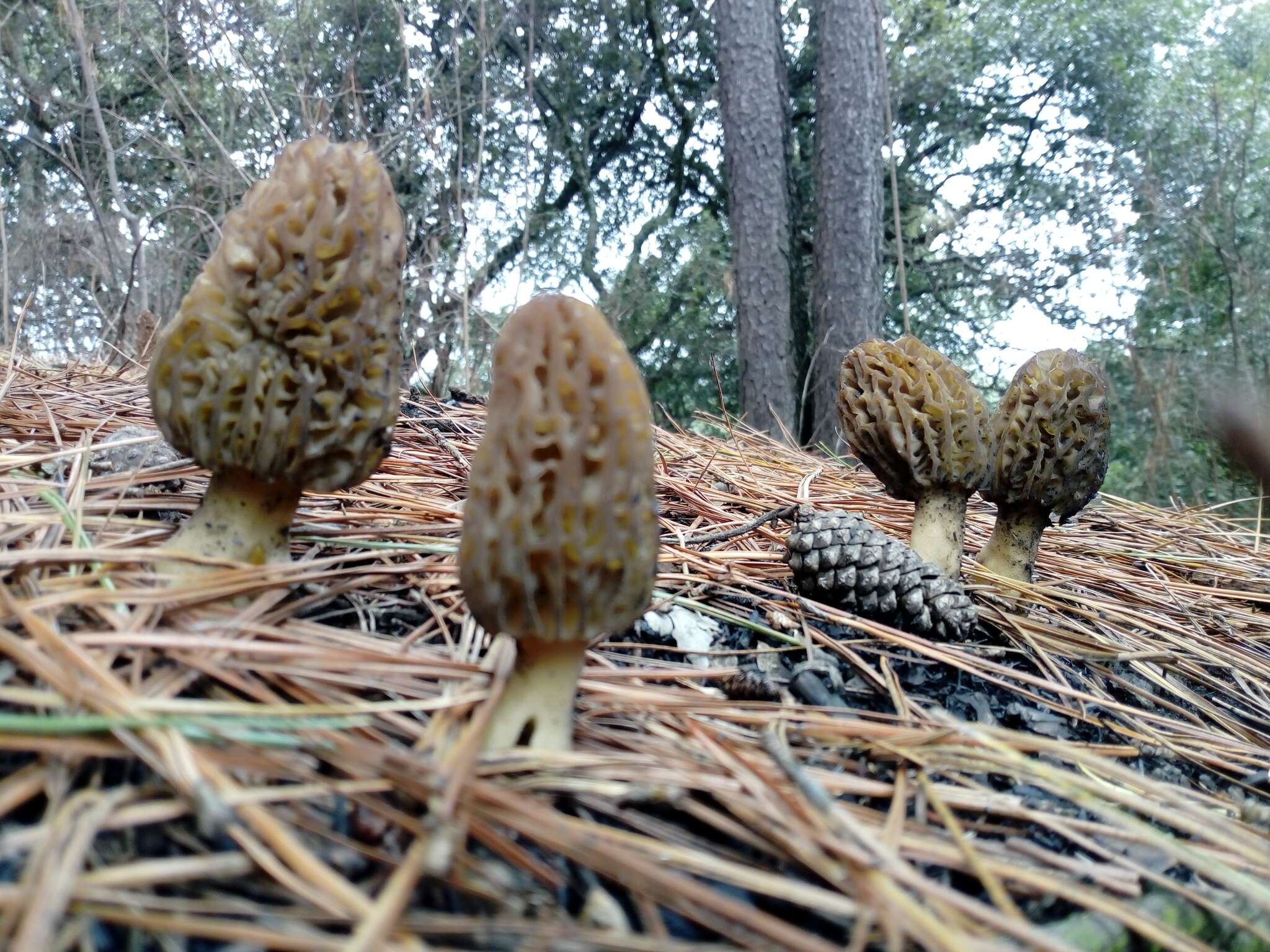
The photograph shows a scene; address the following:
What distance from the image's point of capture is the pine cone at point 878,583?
1818 mm

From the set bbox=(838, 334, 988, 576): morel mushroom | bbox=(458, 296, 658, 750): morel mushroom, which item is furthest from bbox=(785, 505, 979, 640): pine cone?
bbox=(458, 296, 658, 750): morel mushroom

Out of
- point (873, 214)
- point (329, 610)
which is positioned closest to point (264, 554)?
point (329, 610)

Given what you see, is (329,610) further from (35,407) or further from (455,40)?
(455,40)

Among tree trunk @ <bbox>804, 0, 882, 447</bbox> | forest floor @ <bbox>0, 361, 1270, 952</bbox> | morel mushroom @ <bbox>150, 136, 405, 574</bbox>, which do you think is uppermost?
tree trunk @ <bbox>804, 0, 882, 447</bbox>

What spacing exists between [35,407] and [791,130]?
525cm

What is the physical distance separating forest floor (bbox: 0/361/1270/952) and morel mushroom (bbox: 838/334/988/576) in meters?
0.33

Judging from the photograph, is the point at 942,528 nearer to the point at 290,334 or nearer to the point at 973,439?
the point at 973,439

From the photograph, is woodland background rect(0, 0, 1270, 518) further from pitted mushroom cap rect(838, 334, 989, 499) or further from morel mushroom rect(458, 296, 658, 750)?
morel mushroom rect(458, 296, 658, 750)

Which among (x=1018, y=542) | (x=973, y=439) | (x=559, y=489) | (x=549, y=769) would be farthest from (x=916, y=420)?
(x=549, y=769)

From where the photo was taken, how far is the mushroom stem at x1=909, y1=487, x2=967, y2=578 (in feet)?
7.01

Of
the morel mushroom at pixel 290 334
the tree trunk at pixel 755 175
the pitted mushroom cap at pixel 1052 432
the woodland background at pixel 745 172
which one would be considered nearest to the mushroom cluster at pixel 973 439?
the pitted mushroom cap at pixel 1052 432

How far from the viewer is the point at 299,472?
137 centimetres

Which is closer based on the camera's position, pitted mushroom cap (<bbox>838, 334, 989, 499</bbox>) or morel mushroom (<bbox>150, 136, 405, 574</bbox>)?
morel mushroom (<bbox>150, 136, 405, 574</bbox>)

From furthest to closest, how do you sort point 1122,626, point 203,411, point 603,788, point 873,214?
point 873,214, point 1122,626, point 203,411, point 603,788
